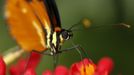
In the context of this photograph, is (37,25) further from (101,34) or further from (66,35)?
(101,34)

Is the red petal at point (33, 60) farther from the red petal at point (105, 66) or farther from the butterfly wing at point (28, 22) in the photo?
the red petal at point (105, 66)

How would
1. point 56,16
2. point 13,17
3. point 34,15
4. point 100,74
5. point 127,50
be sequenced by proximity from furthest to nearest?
point 127,50 → point 13,17 → point 34,15 → point 56,16 → point 100,74

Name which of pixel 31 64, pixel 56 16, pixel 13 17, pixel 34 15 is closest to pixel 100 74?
pixel 31 64

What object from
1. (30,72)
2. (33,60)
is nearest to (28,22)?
(33,60)

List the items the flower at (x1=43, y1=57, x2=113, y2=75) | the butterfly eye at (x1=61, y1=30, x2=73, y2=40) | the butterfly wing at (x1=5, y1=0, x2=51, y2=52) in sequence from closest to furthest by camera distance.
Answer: the flower at (x1=43, y1=57, x2=113, y2=75) < the butterfly eye at (x1=61, y1=30, x2=73, y2=40) < the butterfly wing at (x1=5, y1=0, x2=51, y2=52)

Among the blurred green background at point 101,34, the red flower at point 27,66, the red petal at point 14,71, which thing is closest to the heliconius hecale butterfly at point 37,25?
the red flower at point 27,66

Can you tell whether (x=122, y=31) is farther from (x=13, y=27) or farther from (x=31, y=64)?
(x=31, y=64)

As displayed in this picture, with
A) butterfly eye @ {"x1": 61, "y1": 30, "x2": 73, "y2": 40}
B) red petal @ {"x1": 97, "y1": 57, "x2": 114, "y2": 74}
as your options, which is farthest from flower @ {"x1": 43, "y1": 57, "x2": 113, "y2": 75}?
butterfly eye @ {"x1": 61, "y1": 30, "x2": 73, "y2": 40}

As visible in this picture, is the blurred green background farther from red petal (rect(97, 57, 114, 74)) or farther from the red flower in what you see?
red petal (rect(97, 57, 114, 74))
